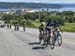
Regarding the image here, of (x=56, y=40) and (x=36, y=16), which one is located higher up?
(x=56, y=40)

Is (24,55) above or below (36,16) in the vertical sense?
above

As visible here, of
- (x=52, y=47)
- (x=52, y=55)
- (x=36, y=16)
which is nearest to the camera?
(x=52, y=55)

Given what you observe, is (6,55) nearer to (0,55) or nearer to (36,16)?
(0,55)

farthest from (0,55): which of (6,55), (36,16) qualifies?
(36,16)

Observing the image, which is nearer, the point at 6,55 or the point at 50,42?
the point at 6,55

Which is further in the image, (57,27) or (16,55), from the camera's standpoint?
(57,27)

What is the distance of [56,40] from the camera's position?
23.0m

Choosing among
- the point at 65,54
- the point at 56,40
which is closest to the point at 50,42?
the point at 56,40

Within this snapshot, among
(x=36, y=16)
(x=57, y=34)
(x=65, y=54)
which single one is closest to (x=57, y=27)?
(x=57, y=34)

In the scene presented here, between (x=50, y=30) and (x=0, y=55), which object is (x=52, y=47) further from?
(x=0, y=55)

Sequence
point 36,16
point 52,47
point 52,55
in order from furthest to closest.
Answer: point 36,16 → point 52,47 → point 52,55

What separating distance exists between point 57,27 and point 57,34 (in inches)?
17.7

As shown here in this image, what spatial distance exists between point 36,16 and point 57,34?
543ft

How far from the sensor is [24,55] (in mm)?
18281
